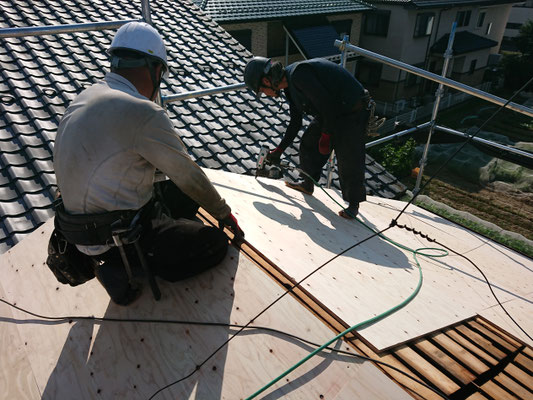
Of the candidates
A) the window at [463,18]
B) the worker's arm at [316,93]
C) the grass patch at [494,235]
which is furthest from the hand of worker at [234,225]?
the window at [463,18]

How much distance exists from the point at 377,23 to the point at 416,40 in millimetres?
2047

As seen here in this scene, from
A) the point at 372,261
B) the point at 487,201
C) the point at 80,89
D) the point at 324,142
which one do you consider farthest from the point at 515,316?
the point at 487,201

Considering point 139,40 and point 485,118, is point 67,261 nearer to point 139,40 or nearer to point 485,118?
point 139,40

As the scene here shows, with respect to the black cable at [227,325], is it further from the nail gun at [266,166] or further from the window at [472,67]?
the window at [472,67]

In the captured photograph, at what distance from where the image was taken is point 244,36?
44.4 feet

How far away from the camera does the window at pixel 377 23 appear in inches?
656

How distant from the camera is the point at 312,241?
282 centimetres

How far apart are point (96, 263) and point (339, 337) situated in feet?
4.70

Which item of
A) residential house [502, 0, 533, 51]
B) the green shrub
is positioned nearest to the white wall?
residential house [502, 0, 533, 51]

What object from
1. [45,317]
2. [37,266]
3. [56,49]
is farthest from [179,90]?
[45,317]

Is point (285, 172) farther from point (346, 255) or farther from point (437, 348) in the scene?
point (437, 348)

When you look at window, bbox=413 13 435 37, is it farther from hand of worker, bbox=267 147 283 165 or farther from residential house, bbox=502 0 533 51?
hand of worker, bbox=267 147 283 165

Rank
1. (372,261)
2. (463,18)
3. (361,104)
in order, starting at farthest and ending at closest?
(463,18) → (361,104) → (372,261)

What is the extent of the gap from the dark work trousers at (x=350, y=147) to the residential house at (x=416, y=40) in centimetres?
1502
